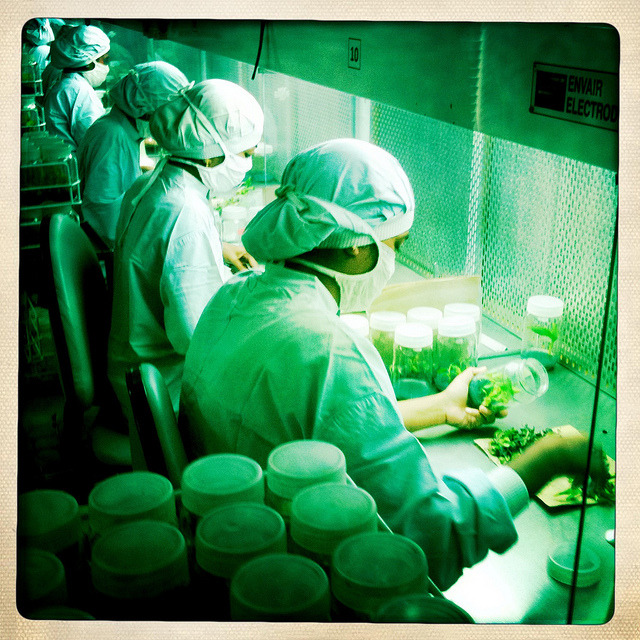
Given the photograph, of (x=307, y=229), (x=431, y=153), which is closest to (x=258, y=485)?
(x=307, y=229)

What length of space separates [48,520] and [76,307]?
654mm

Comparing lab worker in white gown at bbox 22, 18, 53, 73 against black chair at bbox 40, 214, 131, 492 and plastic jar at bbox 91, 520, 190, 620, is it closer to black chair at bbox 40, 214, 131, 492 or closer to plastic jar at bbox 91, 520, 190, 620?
black chair at bbox 40, 214, 131, 492

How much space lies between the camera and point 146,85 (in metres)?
A: 1.26

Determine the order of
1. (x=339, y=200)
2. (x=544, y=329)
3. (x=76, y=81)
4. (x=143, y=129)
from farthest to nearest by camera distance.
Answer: (x=143, y=129), (x=76, y=81), (x=544, y=329), (x=339, y=200)

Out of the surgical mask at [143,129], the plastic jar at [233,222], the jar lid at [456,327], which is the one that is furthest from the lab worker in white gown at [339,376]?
the surgical mask at [143,129]

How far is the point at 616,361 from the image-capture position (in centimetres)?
106

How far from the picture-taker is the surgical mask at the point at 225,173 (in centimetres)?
158

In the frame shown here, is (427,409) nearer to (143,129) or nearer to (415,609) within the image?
(415,609)

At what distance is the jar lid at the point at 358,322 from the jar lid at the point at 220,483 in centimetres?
33

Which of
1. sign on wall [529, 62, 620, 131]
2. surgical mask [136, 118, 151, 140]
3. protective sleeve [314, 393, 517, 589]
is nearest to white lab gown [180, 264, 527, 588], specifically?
protective sleeve [314, 393, 517, 589]

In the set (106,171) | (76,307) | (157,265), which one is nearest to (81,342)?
(76,307)

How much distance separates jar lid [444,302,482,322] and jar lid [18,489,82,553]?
0.77 meters

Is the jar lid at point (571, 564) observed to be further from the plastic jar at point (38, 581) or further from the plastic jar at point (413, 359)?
the plastic jar at point (38, 581)

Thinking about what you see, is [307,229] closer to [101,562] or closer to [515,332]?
[515,332]
